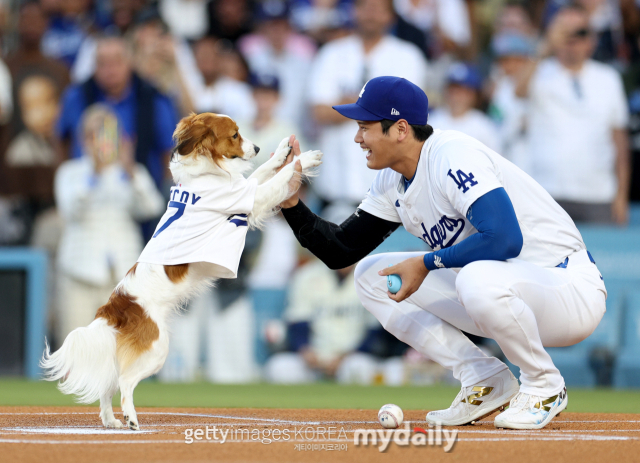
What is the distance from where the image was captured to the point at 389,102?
447 centimetres

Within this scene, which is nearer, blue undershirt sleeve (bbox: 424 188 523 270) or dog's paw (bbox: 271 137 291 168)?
blue undershirt sleeve (bbox: 424 188 523 270)

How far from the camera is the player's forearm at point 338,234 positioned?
4.90 meters

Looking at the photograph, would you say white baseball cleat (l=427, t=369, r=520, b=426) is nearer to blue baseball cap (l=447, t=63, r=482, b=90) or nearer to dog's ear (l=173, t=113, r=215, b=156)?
dog's ear (l=173, t=113, r=215, b=156)

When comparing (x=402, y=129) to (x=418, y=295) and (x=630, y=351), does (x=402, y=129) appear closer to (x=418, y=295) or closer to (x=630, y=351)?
(x=418, y=295)

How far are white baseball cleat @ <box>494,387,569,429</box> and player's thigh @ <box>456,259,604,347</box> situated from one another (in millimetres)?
375

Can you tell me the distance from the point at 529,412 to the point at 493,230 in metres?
0.93

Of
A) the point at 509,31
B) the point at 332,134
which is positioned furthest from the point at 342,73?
the point at 509,31

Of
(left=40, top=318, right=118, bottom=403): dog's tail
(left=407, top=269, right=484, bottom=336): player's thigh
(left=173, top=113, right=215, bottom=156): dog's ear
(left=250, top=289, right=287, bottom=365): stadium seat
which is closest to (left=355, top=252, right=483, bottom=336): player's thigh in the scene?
(left=407, top=269, right=484, bottom=336): player's thigh

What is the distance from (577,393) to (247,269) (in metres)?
3.60

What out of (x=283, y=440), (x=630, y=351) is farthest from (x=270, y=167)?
(x=630, y=351)

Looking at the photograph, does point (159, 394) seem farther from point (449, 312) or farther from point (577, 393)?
point (577, 393)

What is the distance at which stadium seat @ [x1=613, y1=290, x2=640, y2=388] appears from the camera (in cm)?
834

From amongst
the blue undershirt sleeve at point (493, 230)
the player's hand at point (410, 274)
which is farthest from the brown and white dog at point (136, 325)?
the blue undershirt sleeve at point (493, 230)

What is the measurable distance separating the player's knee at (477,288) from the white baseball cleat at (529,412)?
51cm
